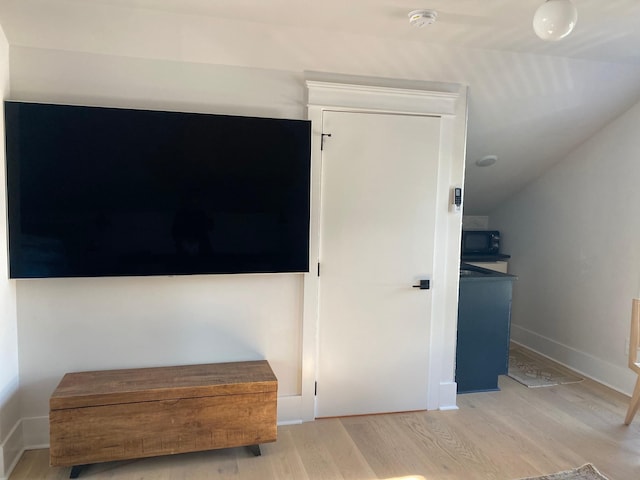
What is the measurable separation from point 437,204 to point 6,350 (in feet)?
8.77

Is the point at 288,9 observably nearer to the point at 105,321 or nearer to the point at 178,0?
the point at 178,0

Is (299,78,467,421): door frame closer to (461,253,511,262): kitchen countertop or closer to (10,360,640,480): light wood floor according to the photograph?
(10,360,640,480): light wood floor

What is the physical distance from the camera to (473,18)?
104 inches

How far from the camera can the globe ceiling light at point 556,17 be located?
1.88 m

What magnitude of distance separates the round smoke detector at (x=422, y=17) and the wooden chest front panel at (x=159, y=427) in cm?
216

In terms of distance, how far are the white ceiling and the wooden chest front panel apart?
6.29ft

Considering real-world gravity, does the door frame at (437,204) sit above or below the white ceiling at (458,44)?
below

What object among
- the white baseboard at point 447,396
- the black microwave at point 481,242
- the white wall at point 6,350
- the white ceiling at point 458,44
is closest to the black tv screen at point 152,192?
the white wall at point 6,350

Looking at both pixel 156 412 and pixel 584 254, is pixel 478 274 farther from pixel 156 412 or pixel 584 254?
pixel 156 412

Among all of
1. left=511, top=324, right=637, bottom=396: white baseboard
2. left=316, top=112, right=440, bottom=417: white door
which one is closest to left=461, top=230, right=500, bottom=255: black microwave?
left=511, top=324, right=637, bottom=396: white baseboard

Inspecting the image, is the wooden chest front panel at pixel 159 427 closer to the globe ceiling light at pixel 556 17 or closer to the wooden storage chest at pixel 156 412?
the wooden storage chest at pixel 156 412

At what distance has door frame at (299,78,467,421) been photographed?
301 centimetres

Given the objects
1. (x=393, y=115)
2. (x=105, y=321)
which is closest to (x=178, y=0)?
(x=393, y=115)

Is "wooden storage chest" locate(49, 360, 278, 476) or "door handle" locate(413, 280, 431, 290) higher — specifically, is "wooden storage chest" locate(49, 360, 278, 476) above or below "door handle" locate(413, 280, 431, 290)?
below
